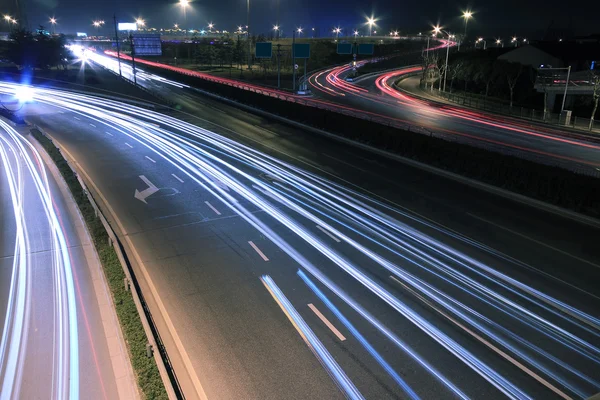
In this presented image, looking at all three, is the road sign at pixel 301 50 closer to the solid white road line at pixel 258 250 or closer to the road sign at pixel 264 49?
the road sign at pixel 264 49

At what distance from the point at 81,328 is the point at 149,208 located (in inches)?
339

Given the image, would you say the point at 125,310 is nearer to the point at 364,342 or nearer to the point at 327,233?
the point at 364,342

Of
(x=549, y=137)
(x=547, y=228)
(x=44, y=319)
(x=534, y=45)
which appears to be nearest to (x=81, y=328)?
(x=44, y=319)

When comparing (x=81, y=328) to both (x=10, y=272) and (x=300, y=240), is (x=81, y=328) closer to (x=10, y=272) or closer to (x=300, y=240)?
(x=10, y=272)

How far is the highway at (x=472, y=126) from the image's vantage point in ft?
93.5

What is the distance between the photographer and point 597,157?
2777 cm

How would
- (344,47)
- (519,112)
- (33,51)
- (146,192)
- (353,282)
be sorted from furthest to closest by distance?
(33,51)
(344,47)
(519,112)
(146,192)
(353,282)

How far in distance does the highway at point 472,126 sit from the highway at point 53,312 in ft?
77.9

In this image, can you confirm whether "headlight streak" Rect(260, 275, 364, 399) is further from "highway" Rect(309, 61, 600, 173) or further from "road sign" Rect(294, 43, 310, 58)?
"road sign" Rect(294, 43, 310, 58)

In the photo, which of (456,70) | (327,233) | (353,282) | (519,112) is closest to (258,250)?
(327,233)

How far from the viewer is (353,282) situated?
40.2 ft

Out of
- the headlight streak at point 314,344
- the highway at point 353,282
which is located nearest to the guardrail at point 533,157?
the highway at point 353,282

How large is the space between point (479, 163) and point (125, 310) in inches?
716

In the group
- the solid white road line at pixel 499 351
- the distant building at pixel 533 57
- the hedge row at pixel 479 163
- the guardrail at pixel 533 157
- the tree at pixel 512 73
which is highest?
the distant building at pixel 533 57
